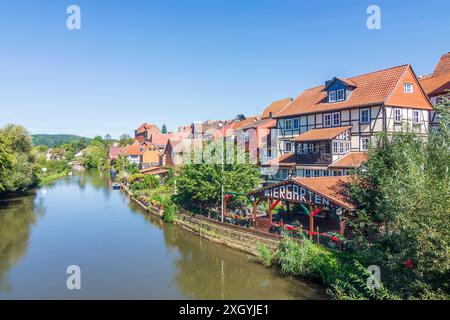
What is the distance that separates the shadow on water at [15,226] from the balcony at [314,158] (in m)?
20.8

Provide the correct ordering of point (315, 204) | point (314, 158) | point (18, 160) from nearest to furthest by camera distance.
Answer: point (315, 204) < point (314, 158) < point (18, 160)

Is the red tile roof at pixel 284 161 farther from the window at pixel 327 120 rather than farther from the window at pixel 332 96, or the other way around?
the window at pixel 332 96

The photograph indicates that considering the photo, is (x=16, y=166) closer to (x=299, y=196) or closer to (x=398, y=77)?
(x=299, y=196)

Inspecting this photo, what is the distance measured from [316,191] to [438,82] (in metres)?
21.2

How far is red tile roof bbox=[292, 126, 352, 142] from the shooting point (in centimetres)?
2543

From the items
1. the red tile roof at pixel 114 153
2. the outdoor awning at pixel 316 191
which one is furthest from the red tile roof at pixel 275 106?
the red tile roof at pixel 114 153

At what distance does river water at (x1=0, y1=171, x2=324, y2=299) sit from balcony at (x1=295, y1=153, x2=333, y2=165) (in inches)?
415

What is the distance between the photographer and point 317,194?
17.1m

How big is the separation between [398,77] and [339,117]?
5.07 meters

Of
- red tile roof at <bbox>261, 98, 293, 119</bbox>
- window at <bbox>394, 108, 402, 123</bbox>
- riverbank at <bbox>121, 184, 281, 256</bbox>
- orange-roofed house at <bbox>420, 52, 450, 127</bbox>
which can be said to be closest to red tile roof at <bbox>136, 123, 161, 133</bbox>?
red tile roof at <bbox>261, 98, 293, 119</bbox>

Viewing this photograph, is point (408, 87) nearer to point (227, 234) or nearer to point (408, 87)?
point (408, 87)

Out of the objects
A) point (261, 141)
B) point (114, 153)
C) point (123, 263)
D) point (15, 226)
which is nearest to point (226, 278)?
point (123, 263)

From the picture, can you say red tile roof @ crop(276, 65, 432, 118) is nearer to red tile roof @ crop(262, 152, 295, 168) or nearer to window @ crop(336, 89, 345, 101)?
window @ crop(336, 89, 345, 101)
